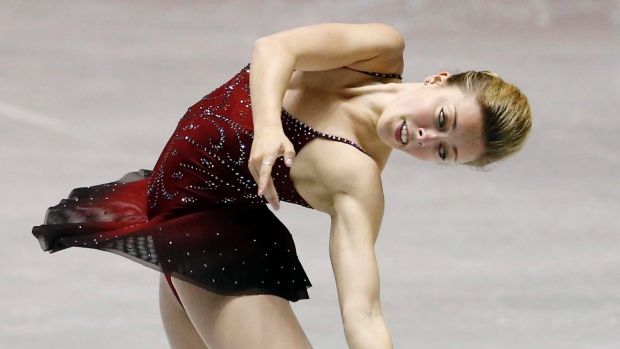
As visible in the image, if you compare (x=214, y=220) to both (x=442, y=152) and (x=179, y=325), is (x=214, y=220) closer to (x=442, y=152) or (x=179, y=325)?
(x=179, y=325)

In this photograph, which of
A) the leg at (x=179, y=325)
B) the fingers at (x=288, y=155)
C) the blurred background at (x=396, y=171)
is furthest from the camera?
the blurred background at (x=396, y=171)

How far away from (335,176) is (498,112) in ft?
1.09

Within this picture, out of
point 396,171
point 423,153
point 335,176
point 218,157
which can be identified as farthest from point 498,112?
point 396,171

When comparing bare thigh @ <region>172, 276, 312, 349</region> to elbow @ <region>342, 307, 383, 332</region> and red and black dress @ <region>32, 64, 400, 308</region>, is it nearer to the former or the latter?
red and black dress @ <region>32, 64, 400, 308</region>

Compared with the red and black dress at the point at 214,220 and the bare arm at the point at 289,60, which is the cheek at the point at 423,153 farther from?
the bare arm at the point at 289,60

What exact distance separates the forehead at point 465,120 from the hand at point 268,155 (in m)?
0.37

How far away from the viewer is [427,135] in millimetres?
2062

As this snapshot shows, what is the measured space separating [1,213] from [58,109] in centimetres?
58

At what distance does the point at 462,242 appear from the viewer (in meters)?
3.66

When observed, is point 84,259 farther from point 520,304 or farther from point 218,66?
point 520,304

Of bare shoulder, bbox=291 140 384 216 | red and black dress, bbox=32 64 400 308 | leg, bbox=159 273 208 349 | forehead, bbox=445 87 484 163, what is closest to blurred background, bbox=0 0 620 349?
leg, bbox=159 273 208 349

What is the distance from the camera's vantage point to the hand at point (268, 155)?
6.06 feet

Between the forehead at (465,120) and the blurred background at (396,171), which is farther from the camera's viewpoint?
the blurred background at (396,171)

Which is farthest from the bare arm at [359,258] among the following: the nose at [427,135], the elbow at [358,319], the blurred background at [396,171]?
the blurred background at [396,171]
